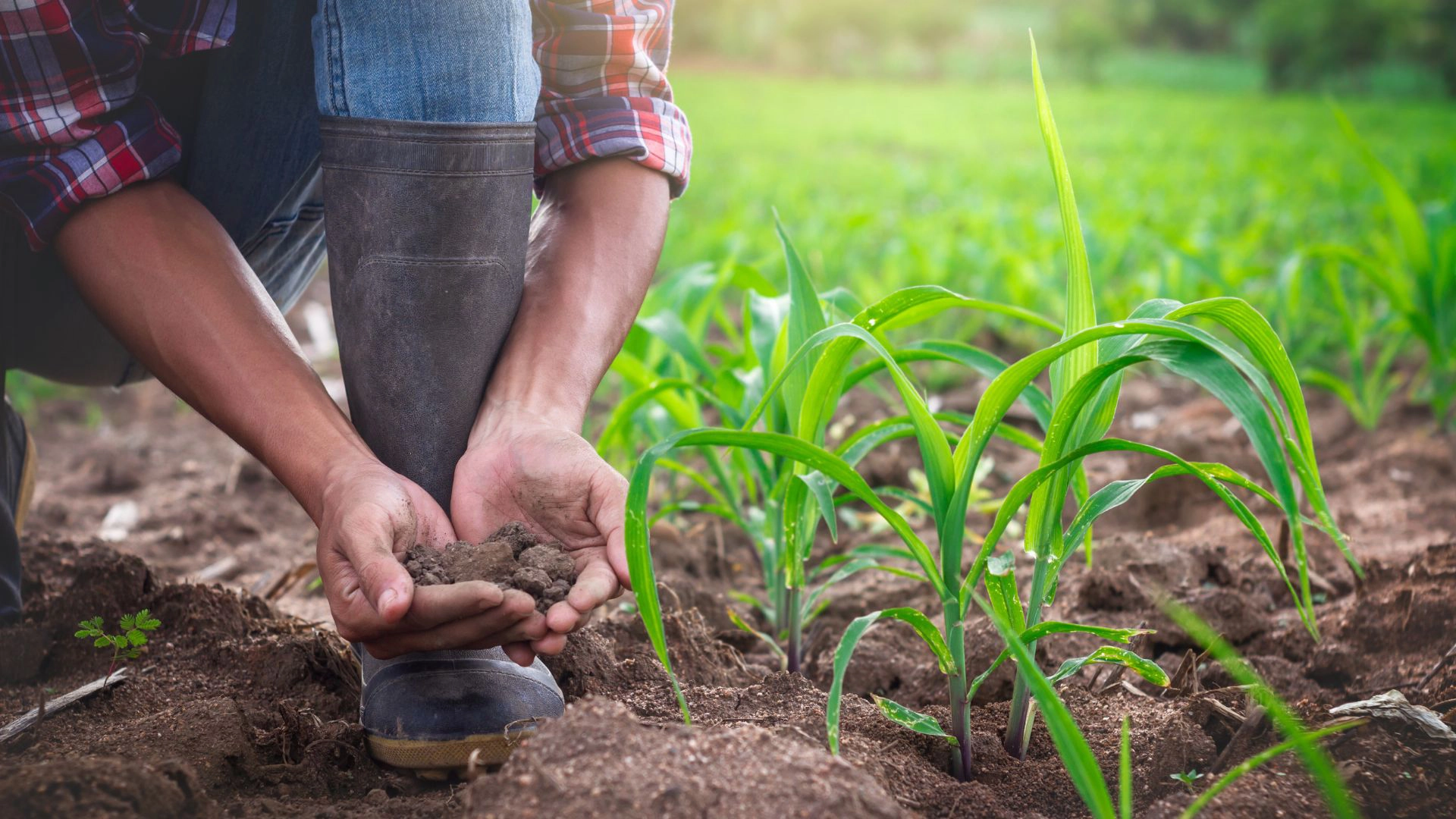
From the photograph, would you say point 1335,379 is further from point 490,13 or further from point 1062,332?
point 490,13

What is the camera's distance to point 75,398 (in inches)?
101

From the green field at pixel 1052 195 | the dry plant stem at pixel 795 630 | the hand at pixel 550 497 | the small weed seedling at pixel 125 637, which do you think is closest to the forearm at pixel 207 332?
the hand at pixel 550 497

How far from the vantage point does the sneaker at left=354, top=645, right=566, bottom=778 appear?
928mm

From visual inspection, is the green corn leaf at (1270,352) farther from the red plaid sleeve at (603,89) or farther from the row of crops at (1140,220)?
the red plaid sleeve at (603,89)

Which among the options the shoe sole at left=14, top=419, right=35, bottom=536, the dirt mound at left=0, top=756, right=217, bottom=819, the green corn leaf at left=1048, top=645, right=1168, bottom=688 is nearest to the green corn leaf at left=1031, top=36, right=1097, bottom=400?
the green corn leaf at left=1048, top=645, right=1168, bottom=688

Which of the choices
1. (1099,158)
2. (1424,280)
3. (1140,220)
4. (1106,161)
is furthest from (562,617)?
(1099,158)

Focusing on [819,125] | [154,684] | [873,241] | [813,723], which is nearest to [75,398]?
[154,684]

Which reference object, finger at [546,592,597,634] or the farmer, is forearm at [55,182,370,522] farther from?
finger at [546,592,597,634]

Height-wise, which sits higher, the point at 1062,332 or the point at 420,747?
the point at 1062,332

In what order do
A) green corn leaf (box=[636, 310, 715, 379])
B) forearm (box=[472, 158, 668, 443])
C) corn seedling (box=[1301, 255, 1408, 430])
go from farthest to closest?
corn seedling (box=[1301, 255, 1408, 430]) < green corn leaf (box=[636, 310, 715, 379]) < forearm (box=[472, 158, 668, 443])

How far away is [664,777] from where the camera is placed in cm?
72

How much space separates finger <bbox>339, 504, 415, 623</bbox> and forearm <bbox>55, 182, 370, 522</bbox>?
0.08 metres

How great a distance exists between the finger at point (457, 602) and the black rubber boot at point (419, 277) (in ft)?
0.58

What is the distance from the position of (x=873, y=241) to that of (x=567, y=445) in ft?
10.6
